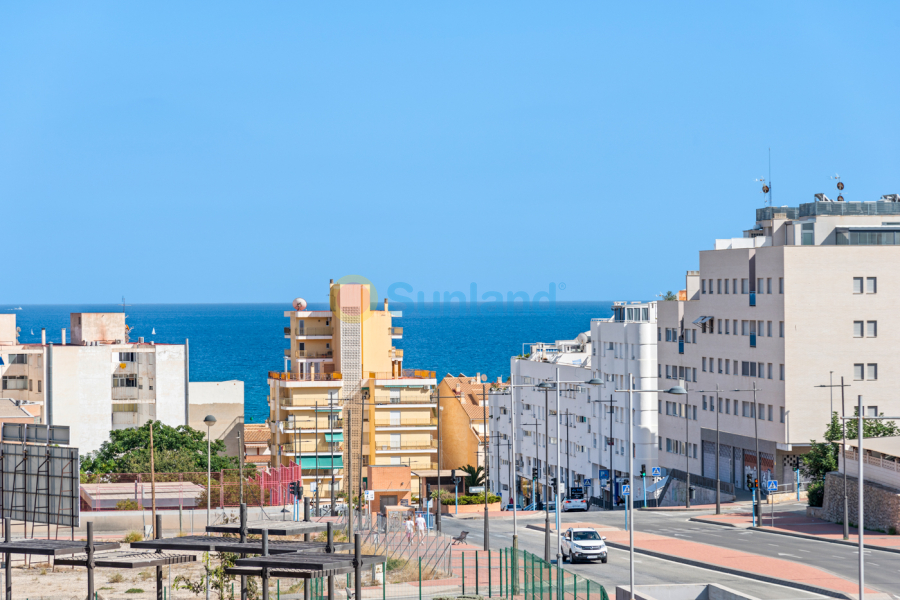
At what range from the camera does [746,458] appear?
93.8 meters

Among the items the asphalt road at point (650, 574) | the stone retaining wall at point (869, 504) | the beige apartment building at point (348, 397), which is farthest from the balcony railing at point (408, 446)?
the stone retaining wall at point (869, 504)

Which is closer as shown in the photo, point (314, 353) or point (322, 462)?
point (322, 462)

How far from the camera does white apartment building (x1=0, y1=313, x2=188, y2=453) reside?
105938 mm

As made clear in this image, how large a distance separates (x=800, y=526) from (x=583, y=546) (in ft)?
64.8

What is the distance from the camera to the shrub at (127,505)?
202 ft

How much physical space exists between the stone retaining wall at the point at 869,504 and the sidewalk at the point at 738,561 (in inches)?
384

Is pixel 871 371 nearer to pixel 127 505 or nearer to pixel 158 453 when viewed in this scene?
pixel 158 453

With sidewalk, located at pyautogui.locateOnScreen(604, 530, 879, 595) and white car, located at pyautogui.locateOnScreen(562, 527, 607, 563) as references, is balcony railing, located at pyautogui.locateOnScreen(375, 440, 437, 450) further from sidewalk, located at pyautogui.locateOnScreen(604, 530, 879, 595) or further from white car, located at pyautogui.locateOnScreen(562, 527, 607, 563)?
white car, located at pyautogui.locateOnScreen(562, 527, 607, 563)

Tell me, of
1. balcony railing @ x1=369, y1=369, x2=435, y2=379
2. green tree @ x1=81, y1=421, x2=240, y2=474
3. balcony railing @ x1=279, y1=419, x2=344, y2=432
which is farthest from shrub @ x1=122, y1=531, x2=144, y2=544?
balcony railing @ x1=369, y1=369, x2=435, y2=379

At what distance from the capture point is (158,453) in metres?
86.8

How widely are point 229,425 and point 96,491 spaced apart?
2742 inches

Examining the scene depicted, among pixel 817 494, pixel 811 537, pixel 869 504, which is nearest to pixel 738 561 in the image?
pixel 811 537

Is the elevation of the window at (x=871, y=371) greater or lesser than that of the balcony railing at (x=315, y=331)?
lesser

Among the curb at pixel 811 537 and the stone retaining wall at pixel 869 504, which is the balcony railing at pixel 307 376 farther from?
the stone retaining wall at pixel 869 504
